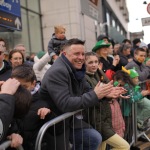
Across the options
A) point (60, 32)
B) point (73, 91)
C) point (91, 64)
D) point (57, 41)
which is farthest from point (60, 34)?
point (73, 91)

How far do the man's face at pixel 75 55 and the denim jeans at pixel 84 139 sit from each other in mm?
703

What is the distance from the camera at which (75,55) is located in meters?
2.97

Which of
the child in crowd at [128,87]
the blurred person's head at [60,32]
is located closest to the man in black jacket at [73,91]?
the child in crowd at [128,87]

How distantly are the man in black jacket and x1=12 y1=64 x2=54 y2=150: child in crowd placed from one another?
17cm

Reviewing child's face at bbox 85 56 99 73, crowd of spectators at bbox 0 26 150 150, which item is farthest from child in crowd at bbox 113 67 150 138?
child's face at bbox 85 56 99 73

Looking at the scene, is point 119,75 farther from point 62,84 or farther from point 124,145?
point 62,84

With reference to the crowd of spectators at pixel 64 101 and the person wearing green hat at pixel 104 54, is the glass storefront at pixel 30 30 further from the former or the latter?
the crowd of spectators at pixel 64 101

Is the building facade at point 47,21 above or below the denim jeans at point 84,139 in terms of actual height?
above

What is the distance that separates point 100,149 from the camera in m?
3.58

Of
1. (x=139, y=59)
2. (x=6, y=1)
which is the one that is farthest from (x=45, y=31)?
(x=139, y=59)

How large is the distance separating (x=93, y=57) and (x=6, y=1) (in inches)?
226

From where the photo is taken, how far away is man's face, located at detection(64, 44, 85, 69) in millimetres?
2965

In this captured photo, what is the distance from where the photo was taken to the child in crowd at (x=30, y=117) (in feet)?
8.08

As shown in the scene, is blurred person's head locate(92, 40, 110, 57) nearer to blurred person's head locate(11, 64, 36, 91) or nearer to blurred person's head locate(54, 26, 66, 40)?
blurred person's head locate(54, 26, 66, 40)
